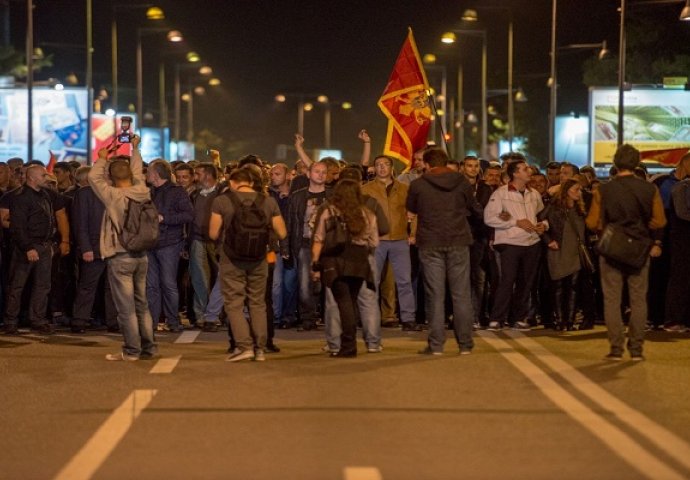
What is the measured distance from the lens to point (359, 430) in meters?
9.67

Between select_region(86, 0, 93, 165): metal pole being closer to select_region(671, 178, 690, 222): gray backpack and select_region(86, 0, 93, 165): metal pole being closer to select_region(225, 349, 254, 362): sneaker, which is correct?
select_region(671, 178, 690, 222): gray backpack

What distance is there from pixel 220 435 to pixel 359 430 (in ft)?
2.96

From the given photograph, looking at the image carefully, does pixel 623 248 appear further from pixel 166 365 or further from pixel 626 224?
pixel 166 365

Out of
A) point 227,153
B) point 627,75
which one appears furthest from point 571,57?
point 227,153

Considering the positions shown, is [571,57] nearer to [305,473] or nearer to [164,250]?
[164,250]

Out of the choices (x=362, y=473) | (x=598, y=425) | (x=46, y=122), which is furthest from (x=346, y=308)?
(x=46, y=122)

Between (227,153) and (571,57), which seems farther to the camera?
(227,153)

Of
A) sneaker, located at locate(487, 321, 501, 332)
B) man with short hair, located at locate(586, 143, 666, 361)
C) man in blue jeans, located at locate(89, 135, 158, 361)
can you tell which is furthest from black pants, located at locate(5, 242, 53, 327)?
man with short hair, located at locate(586, 143, 666, 361)

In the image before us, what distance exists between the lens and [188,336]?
16562mm

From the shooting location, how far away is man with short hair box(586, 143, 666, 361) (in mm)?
13844

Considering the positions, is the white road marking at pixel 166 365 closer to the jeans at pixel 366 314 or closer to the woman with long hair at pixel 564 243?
the jeans at pixel 366 314

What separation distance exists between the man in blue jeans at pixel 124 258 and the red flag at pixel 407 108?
279 inches

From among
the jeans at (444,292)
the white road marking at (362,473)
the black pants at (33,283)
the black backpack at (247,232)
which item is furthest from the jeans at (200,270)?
the white road marking at (362,473)

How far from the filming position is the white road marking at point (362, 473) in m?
8.09
